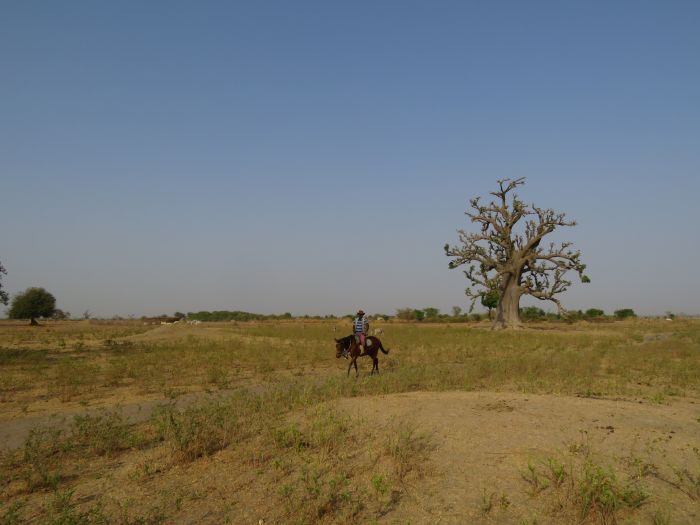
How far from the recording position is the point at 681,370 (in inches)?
679

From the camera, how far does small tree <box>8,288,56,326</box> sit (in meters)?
77.9

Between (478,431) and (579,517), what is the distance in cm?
267

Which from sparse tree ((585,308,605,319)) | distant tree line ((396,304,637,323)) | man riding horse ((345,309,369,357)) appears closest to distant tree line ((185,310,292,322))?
distant tree line ((396,304,637,323))

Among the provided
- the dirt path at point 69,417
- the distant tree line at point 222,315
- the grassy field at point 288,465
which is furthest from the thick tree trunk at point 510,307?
the distant tree line at point 222,315

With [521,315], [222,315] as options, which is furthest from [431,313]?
[222,315]

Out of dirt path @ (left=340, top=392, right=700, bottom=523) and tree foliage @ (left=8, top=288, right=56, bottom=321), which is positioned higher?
tree foliage @ (left=8, top=288, right=56, bottom=321)

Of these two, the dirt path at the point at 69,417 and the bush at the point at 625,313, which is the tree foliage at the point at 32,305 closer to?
the dirt path at the point at 69,417

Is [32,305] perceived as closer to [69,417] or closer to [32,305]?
[32,305]

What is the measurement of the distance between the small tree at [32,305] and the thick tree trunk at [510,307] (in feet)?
239

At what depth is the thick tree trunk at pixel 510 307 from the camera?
46.2 m

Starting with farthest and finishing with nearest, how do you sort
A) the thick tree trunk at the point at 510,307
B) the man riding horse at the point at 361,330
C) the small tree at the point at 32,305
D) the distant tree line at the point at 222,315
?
the distant tree line at the point at 222,315, the small tree at the point at 32,305, the thick tree trunk at the point at 510,307, the man riding horse at the point at 361,330

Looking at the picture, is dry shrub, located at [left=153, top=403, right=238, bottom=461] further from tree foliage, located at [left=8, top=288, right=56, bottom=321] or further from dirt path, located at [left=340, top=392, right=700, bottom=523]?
tree foliage, located at [left=8, top=288, right=56, bottom=321]

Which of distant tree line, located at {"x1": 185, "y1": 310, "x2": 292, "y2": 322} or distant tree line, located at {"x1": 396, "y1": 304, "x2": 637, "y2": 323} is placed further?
distant tree line, located at {"x1": 185, "y1": 310, "x2": 292, "y2": 322}

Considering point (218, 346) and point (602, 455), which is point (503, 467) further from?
point (218, 346)
